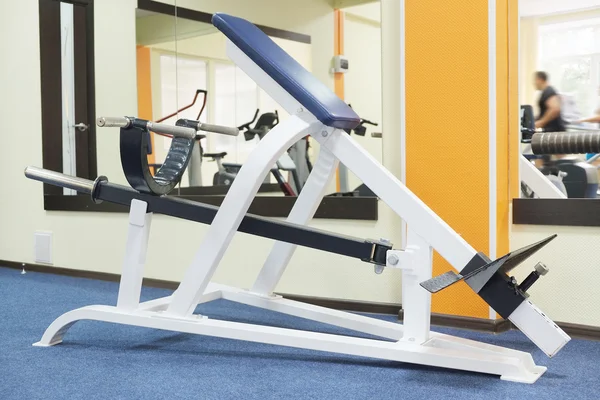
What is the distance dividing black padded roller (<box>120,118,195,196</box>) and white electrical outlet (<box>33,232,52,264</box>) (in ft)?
8.31

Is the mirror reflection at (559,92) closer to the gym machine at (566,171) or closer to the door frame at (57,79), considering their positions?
the gym machine at (566,171)

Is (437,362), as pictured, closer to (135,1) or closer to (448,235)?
(448,235)

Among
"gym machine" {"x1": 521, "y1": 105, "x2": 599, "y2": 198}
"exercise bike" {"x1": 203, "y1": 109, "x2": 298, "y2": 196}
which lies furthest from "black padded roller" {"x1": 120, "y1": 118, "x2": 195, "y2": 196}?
"exercise bike" {"x1": 203, "y1": 109, "x2": 298, "y2": 196}

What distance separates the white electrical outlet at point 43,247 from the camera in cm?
461

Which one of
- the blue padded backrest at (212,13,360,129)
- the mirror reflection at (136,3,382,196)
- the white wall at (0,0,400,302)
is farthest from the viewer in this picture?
the white wall at (0,0,400,302)

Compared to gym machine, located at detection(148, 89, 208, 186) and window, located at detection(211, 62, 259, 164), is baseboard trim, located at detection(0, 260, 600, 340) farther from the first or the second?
window, located at detection(211, 62, 259, 164)

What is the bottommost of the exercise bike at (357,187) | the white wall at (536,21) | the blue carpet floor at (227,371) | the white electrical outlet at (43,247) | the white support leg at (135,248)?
the blue carpet floor at (227,371)

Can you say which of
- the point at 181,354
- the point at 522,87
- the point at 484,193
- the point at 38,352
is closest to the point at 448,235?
the point at 484,193

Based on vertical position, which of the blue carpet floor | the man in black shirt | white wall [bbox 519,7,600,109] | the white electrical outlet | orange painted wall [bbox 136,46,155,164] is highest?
white wall [bbox 519,7,600,109]

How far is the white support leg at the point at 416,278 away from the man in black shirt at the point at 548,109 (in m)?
1.93

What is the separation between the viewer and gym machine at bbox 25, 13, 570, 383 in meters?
1.94

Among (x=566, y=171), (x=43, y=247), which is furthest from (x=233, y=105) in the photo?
(x=566, y=171)

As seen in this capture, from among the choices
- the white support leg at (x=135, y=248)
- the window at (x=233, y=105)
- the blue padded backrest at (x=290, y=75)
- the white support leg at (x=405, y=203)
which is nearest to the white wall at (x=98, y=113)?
the window at (x=233, y=105)

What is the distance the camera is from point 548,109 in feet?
13.0
